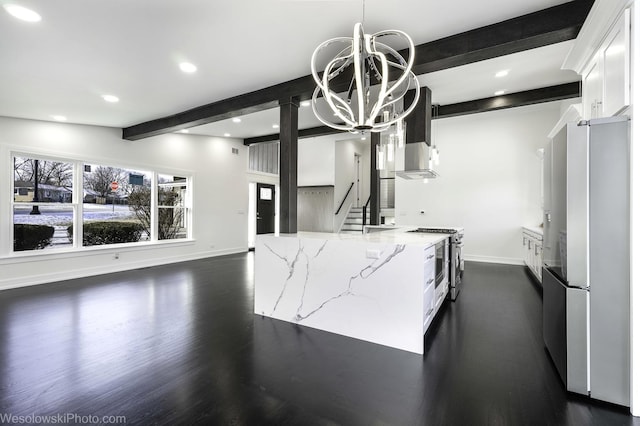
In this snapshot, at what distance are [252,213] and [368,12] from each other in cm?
754

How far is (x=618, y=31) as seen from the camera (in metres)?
2.08

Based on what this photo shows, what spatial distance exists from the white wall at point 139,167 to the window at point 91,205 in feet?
0.61

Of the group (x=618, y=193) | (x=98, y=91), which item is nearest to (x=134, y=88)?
(x=98, y=91)

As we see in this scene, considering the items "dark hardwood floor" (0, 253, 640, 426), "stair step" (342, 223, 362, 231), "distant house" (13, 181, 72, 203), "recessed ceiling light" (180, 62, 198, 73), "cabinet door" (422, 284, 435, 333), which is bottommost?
"dark hardwood floor" (0, 253, 640, 426)

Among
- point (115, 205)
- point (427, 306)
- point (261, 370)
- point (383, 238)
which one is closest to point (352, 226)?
point (383, 238)

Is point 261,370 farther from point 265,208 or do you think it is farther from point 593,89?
point 265,208


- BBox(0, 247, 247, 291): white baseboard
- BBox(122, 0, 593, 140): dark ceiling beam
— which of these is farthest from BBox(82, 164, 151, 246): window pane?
BBox(122, 0, 593, 140): dark ceiling beam

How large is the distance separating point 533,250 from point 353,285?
4.24 meters

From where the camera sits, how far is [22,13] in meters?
2.39

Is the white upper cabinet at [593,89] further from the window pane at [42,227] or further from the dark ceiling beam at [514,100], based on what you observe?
the window pane at [42,227]

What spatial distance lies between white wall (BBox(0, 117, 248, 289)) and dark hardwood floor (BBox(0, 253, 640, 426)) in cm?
138

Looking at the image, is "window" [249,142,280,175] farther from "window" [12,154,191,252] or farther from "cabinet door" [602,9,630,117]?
"cabinet door" [602,9,630,117]

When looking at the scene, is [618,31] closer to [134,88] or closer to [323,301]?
[323,301]

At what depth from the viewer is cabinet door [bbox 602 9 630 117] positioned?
1.94 meters
